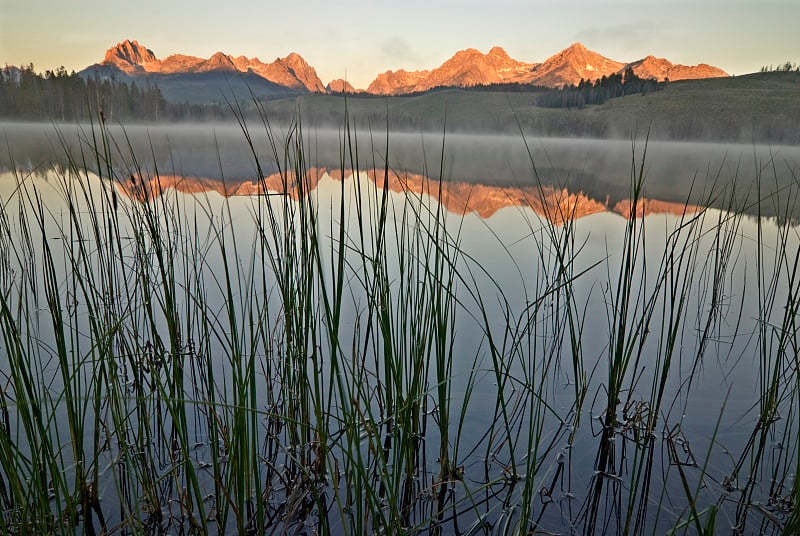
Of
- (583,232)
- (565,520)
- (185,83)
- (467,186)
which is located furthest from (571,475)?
(185,83)

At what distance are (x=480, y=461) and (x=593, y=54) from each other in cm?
19710

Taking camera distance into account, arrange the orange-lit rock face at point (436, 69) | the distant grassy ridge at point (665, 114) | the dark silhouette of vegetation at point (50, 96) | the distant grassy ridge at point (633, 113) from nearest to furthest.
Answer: the dark silhouette of vegetation at point (50, 96) → the distant grassy ridge at point (633, 113) → the distant grassy ridge at point (665, 114) → the orange-lit rock face at point (436, 69)

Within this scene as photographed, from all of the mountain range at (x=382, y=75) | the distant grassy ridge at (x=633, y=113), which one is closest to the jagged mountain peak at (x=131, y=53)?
the mountain range at (x=382, y=75)

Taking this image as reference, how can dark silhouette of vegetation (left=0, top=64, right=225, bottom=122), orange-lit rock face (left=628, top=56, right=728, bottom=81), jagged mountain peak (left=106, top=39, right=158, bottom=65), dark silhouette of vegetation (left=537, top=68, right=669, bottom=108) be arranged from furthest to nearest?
jagged mountain peak (left=106, top=39, right=158, bottom=65)
orange-lit rock face (left=628, top=56, right=728, bottom=81)
dark silhouette of vegetation (left=537, top=68, right=669, bottom=108)
dark silhouette of vegetation (left=0, top=64, right=225, bottom=122)

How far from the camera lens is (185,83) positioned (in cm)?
15975

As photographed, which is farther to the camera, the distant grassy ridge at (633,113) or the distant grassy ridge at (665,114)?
the distant grassy ridge at (665,114)

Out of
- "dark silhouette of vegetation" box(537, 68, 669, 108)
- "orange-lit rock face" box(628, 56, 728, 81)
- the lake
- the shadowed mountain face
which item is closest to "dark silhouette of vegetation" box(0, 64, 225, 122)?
the lake

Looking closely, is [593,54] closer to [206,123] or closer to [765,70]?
[765,70]

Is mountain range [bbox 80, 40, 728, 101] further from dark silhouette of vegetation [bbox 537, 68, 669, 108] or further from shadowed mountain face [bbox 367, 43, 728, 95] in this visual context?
dark silhouette of vegetation [bbox 537, 68, 669, 108]

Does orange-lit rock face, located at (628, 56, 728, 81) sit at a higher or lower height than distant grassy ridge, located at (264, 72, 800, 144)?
higher

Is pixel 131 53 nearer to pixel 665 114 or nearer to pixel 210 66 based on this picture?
pixel 210 66

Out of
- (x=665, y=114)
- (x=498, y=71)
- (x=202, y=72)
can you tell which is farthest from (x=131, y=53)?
(x=665, y=114)

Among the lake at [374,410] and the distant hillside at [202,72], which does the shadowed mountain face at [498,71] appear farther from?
the lake at [374,410]

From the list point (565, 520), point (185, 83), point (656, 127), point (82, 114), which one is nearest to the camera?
point (565, 520)
